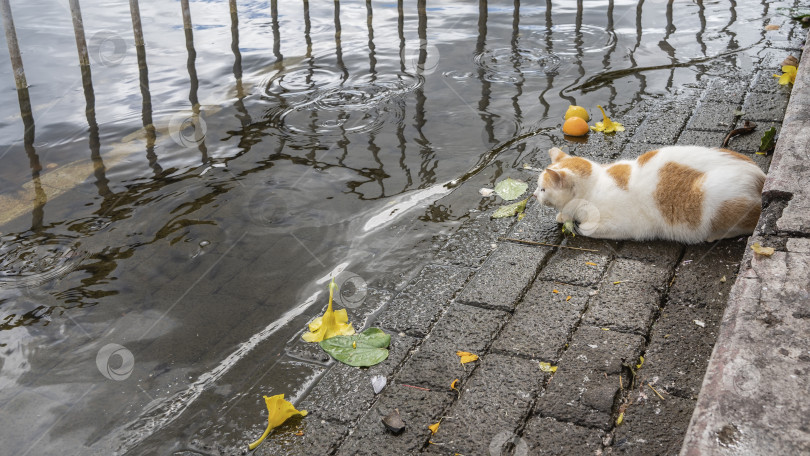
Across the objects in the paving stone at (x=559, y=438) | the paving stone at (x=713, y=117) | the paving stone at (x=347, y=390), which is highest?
the paving stone at (x=713, y=117)

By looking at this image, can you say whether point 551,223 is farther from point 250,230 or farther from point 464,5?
point 464,5

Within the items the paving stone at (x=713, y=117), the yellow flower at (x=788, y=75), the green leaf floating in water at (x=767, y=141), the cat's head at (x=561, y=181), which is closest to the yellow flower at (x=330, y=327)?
the cat's head at (x=561, y=181)

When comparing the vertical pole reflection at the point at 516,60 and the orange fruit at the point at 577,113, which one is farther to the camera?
the vertical pole reflection at the point at 516,60

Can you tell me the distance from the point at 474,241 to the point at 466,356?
4.27 ft

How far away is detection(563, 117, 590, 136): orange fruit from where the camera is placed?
576cm

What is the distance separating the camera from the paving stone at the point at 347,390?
9.56ft

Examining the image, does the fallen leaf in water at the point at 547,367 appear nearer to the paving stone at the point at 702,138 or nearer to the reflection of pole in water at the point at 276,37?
the paving stone at the point at 702,138

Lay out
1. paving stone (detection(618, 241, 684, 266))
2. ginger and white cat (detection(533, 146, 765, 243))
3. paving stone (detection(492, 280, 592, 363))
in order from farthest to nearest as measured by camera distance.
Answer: paving stone (detection(618, 241, 684, 266))
ginger and white cat (detection(533, 146, 765, 243))
paving stone (detection(492, 280, 592, 363))

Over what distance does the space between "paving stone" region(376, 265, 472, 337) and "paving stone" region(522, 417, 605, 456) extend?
0.88 m

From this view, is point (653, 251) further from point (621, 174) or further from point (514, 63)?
point (514, 63)

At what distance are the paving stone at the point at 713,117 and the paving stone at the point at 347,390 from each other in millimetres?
3592

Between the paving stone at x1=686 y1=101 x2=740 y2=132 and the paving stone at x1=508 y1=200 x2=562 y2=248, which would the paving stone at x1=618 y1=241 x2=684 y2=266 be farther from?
the paving stone at x1=686 y1=101 x2=740 y2=132

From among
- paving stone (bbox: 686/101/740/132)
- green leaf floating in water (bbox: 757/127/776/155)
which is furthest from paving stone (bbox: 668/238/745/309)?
paving stone (bbox: 686/101/740/132)

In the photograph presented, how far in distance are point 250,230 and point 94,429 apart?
2.03m
